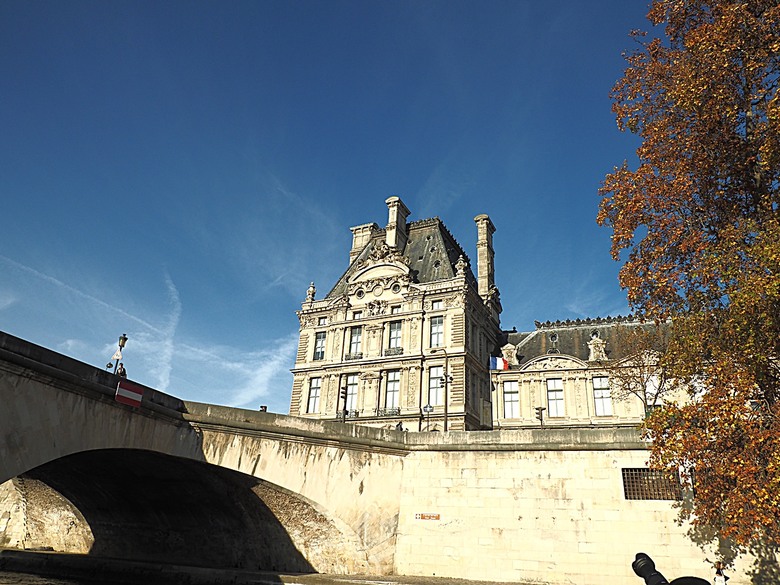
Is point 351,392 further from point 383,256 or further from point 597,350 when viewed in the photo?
point 597,350

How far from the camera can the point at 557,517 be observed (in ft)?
61.3

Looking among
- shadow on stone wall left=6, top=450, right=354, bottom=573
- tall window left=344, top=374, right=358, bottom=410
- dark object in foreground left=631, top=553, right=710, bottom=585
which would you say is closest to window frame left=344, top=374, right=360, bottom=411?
tall window left=344, top=374, right=358, bottom=410

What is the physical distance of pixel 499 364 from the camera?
144 ft

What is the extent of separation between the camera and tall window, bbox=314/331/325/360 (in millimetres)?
45562

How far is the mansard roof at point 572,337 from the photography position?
143 feet

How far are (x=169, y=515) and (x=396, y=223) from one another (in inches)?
1289

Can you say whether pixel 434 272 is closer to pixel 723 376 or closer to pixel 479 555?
pixel 479 555

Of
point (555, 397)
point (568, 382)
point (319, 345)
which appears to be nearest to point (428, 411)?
point (555, 397)

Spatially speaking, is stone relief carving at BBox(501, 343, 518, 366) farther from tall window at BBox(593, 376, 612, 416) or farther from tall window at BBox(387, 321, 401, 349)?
tall window at BBox(387, 321, 401, 349)

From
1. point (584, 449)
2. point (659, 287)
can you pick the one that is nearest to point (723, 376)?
point (659, 287)

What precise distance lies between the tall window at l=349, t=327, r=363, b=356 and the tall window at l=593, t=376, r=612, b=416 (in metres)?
18.1

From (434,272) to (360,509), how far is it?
2824 centimetres

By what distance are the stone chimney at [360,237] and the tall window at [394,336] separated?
10.9m

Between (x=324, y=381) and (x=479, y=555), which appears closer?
(x=479, y=555)
